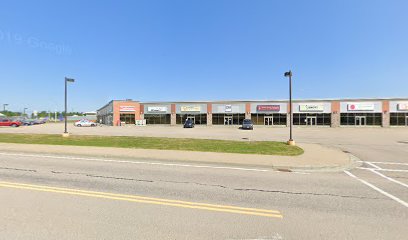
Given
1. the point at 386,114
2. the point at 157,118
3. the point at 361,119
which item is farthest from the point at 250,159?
the point at 386,114

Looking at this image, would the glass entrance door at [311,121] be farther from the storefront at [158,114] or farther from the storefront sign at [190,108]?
the storefront at [158,114]

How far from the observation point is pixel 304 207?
4543mm

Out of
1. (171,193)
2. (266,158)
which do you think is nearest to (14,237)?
(171,193)

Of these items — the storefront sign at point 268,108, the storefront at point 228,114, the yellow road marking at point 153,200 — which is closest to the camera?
the yellow road marking at point 153,200

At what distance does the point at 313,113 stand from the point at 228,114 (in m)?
17.3

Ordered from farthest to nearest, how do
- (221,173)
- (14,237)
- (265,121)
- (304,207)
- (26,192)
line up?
(265,121), (221,173), (26,192), (304,207), (14,237)

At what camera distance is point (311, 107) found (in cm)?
4191

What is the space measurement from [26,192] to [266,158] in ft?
28.2

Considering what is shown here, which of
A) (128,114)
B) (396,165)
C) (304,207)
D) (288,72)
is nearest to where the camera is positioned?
(304,207)

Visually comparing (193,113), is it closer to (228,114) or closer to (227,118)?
(227,118)

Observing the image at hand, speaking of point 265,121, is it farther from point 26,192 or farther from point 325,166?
point 26,192

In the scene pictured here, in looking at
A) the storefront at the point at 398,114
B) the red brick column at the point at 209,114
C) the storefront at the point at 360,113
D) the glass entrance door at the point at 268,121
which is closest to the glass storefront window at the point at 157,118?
the red brick column at the point at 209,114

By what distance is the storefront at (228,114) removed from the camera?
149 feet

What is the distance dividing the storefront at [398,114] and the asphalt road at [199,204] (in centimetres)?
4226
